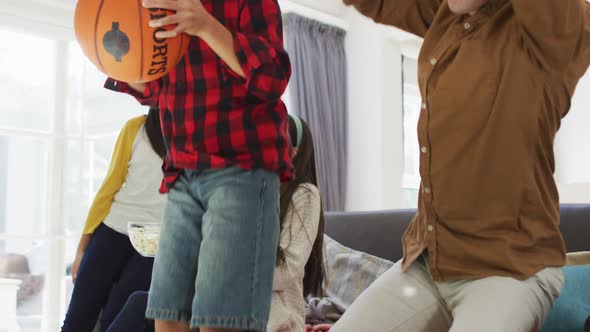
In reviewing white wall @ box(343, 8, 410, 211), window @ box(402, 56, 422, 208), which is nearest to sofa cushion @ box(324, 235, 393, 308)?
white wall @ box(343, 8, 410, 211)

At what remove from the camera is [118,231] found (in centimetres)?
228

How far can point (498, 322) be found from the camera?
1.07 m

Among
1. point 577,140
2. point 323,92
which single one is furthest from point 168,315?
point 577,140

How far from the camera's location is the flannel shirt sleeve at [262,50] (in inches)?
45.0

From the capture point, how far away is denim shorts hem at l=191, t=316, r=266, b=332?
111 cm

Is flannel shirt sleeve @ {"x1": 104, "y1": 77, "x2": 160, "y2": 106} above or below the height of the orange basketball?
below

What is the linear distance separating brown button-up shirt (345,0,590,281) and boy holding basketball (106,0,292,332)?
1.01ft

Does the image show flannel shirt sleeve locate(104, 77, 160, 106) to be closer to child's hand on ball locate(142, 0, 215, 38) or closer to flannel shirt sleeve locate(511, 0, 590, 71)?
child's hand on ball locate(142, 0, 215, 38)

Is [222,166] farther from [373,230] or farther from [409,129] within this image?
[409,129]

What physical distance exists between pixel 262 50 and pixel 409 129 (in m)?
4.27

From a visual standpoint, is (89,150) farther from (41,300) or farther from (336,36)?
(336,36)

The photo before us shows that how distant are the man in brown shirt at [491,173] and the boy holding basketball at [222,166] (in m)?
0.25

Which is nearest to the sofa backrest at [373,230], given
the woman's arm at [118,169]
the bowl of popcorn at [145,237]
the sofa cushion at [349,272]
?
the sofa cushion at [349,272]

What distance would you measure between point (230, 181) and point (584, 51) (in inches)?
27.4
